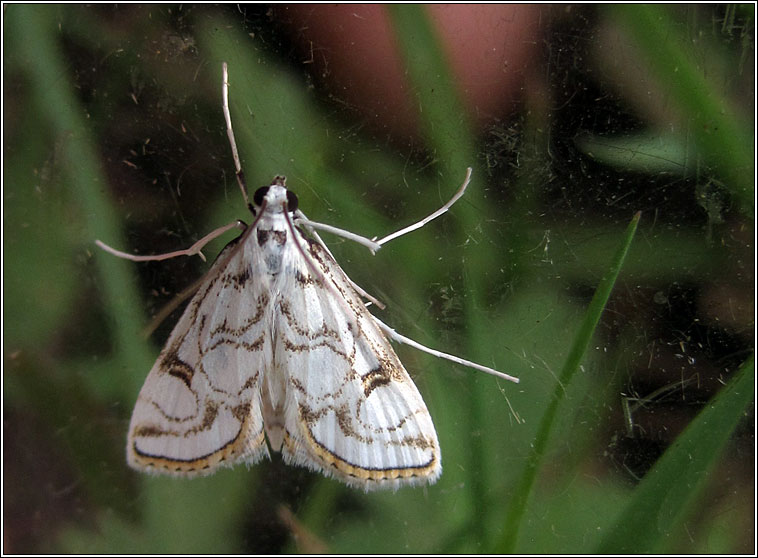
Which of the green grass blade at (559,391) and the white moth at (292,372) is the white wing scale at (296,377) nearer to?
the white moth at (292,372)

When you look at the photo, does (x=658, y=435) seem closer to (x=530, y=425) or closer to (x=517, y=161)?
(x=530, y=425)

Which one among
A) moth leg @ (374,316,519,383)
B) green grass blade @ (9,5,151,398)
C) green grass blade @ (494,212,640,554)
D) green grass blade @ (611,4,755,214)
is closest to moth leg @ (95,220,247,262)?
green grass blade @ (9,5,151,398)

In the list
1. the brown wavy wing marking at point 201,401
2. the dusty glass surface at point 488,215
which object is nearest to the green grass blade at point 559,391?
the dusty glass surface at point 488,215

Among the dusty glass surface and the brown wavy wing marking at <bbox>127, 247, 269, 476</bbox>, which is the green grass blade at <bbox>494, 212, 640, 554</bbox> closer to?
the dusty glass surface

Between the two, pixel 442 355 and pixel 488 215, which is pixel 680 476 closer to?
pixel 442 355

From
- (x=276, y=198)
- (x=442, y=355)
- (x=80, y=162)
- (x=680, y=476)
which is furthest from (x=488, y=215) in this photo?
(x=80, y=162)

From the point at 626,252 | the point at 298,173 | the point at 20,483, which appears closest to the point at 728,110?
the point at 626,252
